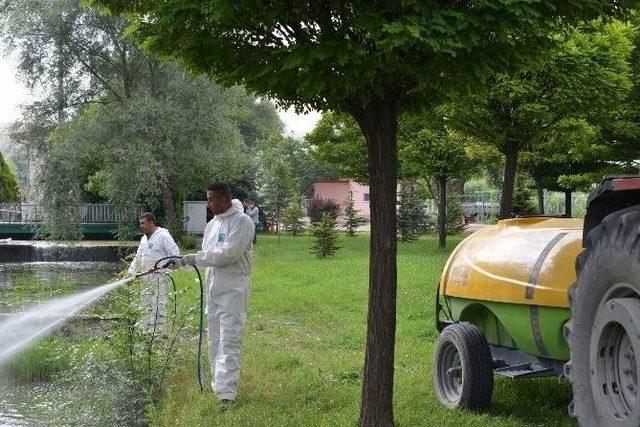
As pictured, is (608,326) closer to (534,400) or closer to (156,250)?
(534,400)

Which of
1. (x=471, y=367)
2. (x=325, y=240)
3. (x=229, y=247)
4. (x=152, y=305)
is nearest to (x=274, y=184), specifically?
(x=325, y=240)

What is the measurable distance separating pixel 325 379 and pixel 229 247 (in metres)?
1.92

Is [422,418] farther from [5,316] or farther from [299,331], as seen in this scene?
[5,316]

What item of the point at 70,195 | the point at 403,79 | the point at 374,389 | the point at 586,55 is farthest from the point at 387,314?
the point at 70,195

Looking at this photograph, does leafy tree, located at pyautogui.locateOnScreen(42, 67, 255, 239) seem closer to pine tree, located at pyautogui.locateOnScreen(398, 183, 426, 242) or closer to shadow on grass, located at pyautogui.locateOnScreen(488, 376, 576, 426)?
pine tree, located at pyautogui.locateOnScreen(398, 183, 426, 242)

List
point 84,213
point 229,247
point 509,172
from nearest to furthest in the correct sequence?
1. point 229,247
2. point 509,172
3. point 84,213

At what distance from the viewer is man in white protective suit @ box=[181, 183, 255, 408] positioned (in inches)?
296

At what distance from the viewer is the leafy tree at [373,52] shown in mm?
5078

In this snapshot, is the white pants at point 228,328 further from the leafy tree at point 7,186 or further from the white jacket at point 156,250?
the leafy tree at point 7,186

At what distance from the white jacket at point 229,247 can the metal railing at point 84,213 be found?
27.4 m

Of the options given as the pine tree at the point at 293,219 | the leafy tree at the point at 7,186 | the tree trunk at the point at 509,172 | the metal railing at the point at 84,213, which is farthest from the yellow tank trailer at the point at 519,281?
the leafy tree at the point at 7,186

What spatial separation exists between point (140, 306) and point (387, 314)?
3092mm

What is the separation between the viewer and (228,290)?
299 inches

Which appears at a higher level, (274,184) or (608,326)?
(274,184)
